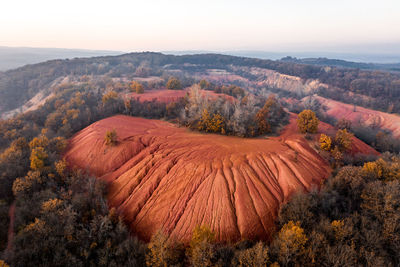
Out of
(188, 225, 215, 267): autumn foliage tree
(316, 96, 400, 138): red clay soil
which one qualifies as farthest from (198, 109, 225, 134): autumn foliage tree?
(316, 96, 400, 138): red clay soil

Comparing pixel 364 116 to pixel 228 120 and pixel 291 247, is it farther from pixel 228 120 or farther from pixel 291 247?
pixel 291 247

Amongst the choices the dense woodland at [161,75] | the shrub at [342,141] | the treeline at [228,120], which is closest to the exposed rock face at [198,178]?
the treeline at [228,120]

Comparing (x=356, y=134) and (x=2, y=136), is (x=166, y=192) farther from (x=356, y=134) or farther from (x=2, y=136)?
(x=356, y=134)

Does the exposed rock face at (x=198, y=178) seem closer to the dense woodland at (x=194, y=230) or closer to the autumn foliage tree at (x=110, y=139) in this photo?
the autumn foliage tree at (x=110, y=139)

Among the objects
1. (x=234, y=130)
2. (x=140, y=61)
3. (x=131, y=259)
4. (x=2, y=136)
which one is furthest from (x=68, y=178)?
(x=140, y=61)

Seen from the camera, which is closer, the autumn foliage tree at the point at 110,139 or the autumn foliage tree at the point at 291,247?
the autumn foliage tree at the point at 291,247

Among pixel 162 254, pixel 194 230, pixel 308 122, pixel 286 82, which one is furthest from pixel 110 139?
pixel 286 82
